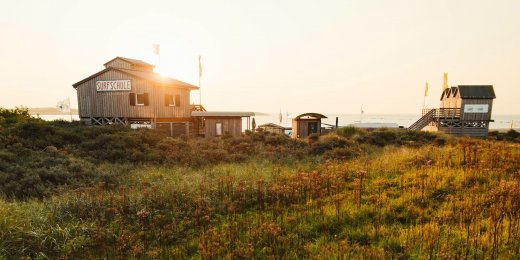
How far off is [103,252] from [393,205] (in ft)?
22.8

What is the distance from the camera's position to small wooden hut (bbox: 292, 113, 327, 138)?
1112 inches

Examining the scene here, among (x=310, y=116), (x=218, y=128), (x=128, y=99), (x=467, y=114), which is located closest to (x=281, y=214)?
(x=218, y=128)

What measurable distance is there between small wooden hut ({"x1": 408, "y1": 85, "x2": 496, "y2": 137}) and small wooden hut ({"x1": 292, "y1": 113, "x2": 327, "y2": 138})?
54.4 feet

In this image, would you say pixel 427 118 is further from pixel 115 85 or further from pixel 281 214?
pixel 115 85

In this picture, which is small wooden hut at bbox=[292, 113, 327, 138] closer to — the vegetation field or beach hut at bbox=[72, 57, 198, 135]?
beach hut at bbox=[72, 57, 198, 135]

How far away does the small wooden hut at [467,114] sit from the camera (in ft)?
119

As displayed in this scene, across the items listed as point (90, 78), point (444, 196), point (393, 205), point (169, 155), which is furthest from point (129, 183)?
point (90, 78)

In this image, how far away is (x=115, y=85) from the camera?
27.8 meters

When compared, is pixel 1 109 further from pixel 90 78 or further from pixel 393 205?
pixel 393 205

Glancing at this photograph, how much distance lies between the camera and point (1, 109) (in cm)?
2238

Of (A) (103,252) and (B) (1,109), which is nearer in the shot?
→ (A) (103,252)

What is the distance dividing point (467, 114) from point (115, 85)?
4839 cm

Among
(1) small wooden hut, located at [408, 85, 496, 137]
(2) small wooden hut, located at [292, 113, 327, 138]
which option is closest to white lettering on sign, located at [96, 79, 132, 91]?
(2) small wooden hut, located at [292, 113, 327, 138]

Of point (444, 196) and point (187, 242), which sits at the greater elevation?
point (444, 196)
